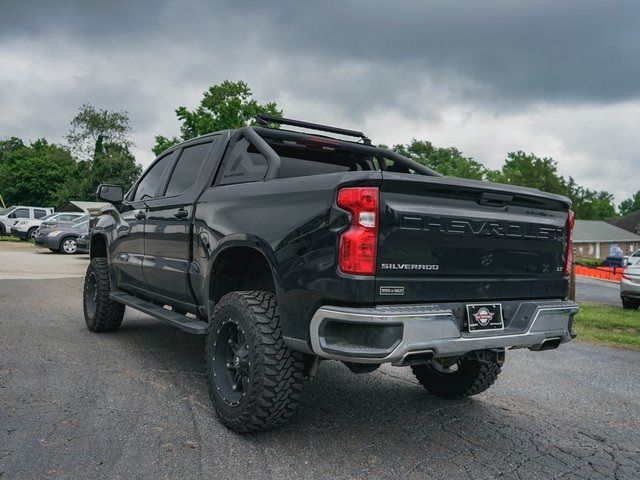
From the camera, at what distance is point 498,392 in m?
4.82

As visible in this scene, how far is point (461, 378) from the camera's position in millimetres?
4379

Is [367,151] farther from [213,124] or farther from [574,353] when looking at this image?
[213,124]

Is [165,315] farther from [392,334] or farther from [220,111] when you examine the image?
[220,111]

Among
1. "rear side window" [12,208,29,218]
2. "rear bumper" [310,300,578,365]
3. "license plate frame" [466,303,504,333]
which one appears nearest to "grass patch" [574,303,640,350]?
"license plate frame" [466,303,504,333]

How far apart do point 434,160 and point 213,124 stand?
164 feet

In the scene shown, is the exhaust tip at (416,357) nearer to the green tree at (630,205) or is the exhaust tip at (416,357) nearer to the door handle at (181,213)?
the door handle at (181,213)

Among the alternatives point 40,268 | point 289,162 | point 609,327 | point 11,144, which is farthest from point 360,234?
point 11,144

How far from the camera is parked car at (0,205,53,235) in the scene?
108ft

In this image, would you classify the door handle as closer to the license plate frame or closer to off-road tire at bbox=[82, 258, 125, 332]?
off-road tire at bbox=[82, 258, 125, 332]

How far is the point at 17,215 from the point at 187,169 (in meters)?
33.6

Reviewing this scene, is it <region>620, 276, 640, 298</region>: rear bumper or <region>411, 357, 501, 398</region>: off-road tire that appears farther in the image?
<region>620, 276, 640, 298</region>: rear bumper

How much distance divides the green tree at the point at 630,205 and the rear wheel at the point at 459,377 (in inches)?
5984

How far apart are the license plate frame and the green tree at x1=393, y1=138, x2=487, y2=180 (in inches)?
2695

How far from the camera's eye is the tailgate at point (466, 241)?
9.85 ft
